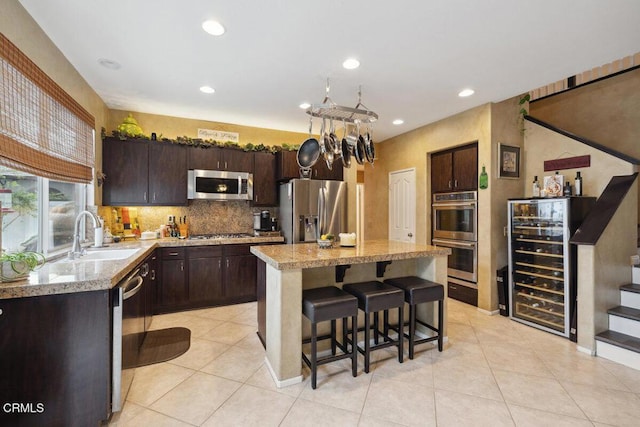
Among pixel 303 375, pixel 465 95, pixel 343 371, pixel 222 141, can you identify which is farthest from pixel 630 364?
pixel 222 141

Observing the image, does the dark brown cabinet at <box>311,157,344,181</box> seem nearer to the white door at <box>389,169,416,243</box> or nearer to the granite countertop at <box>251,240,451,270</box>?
the white door at <box>389,169,416,243</box>

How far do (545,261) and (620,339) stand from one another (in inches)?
39.5

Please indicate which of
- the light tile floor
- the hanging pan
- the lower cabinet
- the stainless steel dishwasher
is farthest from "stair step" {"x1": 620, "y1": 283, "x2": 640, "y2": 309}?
the stainless steel dishwasher

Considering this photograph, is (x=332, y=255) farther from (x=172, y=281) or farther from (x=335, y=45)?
(x=172, y=281)

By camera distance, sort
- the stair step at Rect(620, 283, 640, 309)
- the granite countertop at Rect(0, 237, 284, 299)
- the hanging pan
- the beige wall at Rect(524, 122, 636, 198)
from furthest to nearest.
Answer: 1. the beige wall at Rect(524, 122, 636, 198)
2. the hanging pan
3. the stair step at Rect(620, 283, 640, 309)
4. the granite countertop at Rect(0, 237, 284, 299)

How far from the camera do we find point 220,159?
428cm

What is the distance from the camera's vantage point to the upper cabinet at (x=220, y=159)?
164 inches

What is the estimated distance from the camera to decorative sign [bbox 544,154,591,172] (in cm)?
351

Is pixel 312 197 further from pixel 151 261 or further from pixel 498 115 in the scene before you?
pixel 498 115

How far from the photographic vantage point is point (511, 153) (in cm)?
395

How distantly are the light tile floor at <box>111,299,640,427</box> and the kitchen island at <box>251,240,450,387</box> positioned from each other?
0.65ft

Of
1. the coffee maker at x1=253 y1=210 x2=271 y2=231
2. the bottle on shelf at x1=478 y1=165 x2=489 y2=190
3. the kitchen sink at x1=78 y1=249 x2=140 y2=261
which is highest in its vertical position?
the bottle on shelf at x1=478 y1=165 x2=489 y2=190

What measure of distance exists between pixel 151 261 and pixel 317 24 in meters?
3.03

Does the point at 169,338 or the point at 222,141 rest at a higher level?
the point at 222,141
